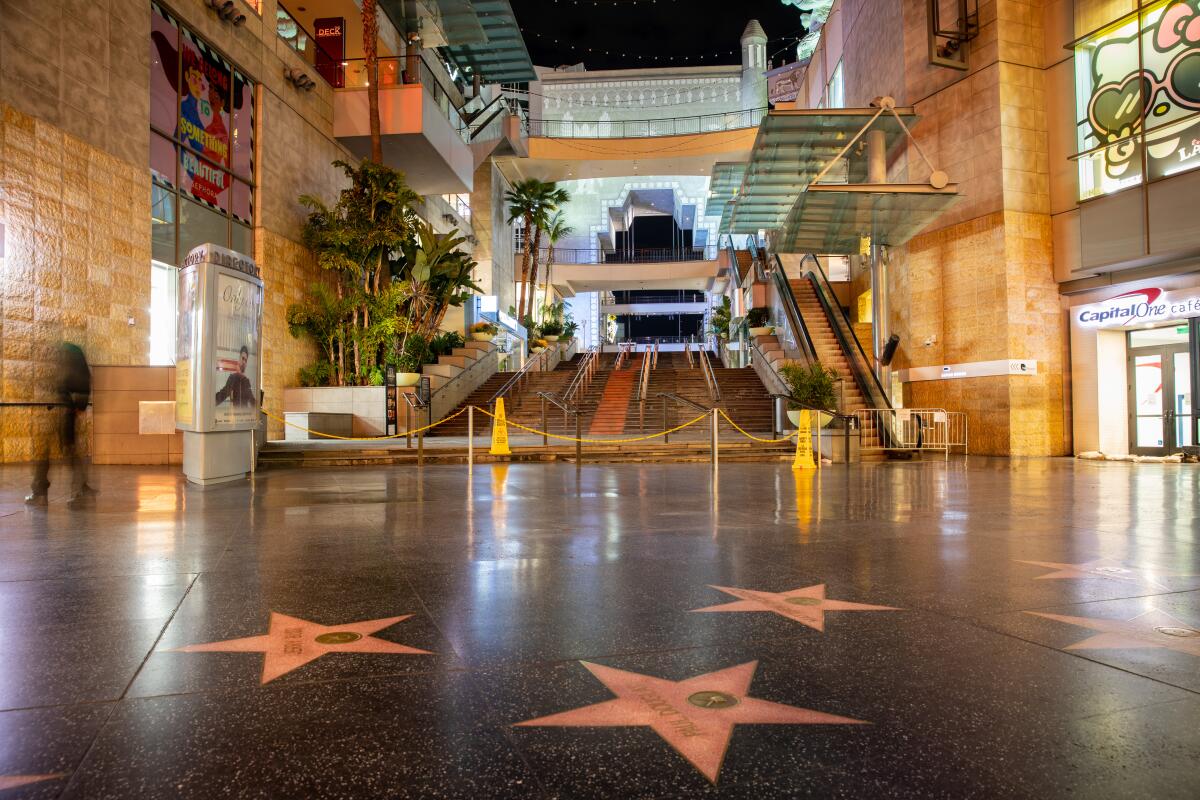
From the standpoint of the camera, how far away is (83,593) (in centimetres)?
378

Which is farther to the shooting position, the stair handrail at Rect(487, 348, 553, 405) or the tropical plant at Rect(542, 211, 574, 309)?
the tropical plant at Rect(542, 211, 574, 309)

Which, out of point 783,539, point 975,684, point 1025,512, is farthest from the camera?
point 1025,512

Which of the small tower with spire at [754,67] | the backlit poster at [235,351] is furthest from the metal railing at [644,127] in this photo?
the backlit poster at [235,351]

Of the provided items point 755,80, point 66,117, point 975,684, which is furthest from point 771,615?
point 755,80

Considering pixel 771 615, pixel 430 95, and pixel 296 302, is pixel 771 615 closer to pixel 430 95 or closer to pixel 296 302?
pixel 296 302

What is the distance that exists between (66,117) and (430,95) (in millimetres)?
11305

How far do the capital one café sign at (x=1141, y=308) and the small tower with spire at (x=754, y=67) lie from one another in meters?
32.6

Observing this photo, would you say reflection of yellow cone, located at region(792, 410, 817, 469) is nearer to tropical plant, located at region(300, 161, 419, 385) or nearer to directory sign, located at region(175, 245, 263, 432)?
directory sign, located at region(175, 245, 263, 432)

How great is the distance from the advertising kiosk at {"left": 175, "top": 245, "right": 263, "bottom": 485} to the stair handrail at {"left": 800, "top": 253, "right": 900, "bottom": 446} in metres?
13.0

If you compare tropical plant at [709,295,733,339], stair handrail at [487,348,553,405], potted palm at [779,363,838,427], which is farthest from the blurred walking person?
tropical plant at [709,295,733,339]

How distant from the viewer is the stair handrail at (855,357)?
17614 mm

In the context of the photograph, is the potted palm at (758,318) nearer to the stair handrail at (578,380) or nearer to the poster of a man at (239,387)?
the stair handrail at (578,380)

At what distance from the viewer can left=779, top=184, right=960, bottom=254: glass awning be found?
16078 millimetres

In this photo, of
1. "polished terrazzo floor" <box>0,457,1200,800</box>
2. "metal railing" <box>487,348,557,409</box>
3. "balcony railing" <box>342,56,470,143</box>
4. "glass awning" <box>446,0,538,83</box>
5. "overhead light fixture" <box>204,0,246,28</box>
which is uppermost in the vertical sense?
"glass awning" <box>446,0,538,83</box>
